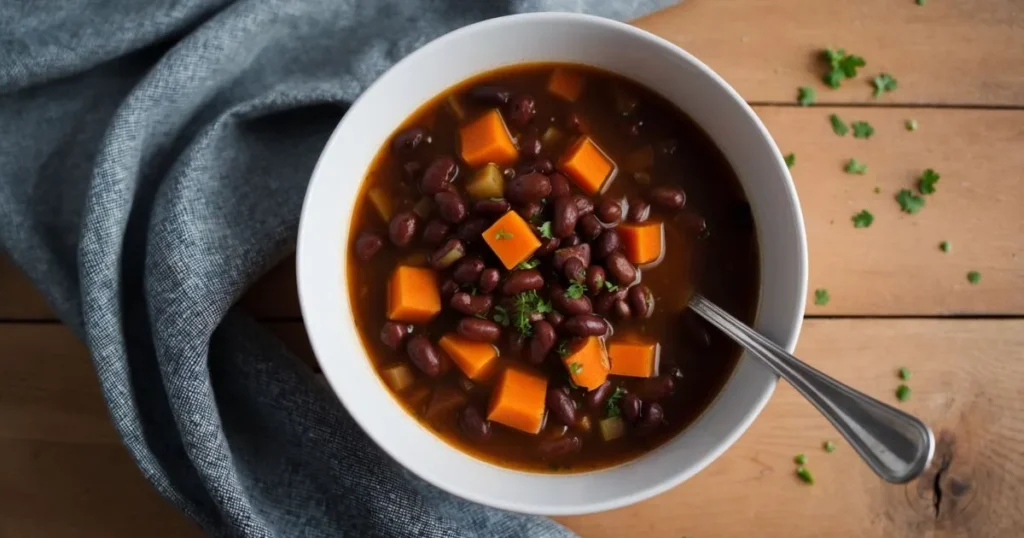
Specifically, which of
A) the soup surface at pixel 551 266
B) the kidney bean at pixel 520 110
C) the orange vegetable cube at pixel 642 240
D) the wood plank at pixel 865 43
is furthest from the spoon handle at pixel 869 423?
the wood plank at pixel 865 43

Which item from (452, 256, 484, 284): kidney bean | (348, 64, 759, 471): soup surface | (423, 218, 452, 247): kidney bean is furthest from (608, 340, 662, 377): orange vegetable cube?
(423, 218, 452, 247): kidney bean

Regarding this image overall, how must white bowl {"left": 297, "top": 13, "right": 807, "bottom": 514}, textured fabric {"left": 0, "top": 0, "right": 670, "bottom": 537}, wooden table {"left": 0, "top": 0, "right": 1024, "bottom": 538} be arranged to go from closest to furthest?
white bowl {"left": 297, "top": 13, "right": 807, "bottom": 514}, textured fabric {"left": 0, "top": 0, "right": 670, "bottom": 537}, wooden table {"left": 0, "top": 0, "right": 1024, "bottom": 538}

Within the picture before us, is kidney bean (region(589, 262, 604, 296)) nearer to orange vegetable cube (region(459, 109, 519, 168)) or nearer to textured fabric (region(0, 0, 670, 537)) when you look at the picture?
orange vegetable cube (region(459, 109, 519, 168))

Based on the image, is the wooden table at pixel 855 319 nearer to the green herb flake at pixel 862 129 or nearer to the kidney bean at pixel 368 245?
the green herb flake at pixel 862 129

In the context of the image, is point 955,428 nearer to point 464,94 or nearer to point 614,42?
point 614,42

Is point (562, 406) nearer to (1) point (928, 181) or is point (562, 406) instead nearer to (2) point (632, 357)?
(2) point (632, 357)

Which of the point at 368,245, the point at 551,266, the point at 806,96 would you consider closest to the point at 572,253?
the point at 551,266

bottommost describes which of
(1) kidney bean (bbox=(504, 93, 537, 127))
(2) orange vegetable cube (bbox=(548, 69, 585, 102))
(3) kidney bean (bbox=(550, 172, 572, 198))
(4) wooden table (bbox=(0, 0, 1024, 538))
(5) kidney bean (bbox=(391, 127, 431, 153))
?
(4) wooden table (bbox=(0, 0, 1024, 538))
